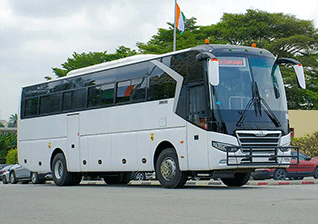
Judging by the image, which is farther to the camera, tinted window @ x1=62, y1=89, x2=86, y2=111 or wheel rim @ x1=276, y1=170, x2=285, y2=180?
wheel rim @ x1=276, y1=170, x2=285, y2=180

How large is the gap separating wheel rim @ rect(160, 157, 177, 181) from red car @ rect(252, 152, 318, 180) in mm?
8817

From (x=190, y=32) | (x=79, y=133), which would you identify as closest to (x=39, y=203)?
(x=79, y=133)

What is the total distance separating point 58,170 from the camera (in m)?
22.0

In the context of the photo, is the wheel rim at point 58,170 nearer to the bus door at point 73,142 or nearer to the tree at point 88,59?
the bus door at point 73,142

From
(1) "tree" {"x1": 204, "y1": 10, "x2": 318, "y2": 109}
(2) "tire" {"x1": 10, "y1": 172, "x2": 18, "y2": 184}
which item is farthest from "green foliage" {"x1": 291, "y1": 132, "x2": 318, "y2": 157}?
(1) "tree" {"x1": 204, "y1": 10, "x2": 318, "y2": 109}

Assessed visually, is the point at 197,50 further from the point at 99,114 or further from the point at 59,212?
the point at 59,212

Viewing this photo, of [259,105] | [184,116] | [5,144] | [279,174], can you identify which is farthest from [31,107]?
[5,144]

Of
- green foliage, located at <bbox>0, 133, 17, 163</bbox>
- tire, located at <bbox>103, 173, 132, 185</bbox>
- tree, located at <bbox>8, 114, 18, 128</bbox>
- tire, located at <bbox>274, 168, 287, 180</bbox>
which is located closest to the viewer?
tire, located at <bbox>103, 173, 132, 185</bbox>

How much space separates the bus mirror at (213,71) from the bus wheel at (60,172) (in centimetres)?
823

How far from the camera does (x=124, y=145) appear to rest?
1872 centimetres

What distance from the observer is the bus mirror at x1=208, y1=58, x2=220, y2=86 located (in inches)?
595

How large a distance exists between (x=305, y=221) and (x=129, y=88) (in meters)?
11.1

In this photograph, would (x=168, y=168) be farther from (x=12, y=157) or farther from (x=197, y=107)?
(x=12, y=157)

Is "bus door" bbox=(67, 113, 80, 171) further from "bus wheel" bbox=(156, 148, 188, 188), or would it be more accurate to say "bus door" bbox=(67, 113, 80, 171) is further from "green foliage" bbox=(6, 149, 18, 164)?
"green foliage" bbox=(6, 149, 18, 164)
